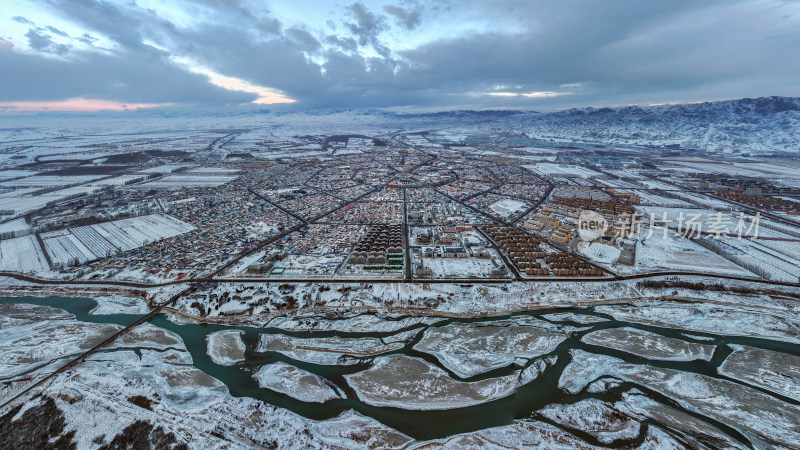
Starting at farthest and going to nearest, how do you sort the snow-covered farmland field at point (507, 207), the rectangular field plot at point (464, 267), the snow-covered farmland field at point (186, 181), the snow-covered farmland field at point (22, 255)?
the snow-covered farmland field at point (186, 181) → the snow-covered farmland field at point (507, 207) → the snow-covered farmland field at point (22, 255) → the rectangular field plot at point (464, 267)

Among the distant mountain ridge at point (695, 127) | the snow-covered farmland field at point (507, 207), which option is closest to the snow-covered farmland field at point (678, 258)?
the snow-covered farmland field at point (507, 207)

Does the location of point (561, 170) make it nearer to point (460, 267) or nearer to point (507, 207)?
point (507, 207)

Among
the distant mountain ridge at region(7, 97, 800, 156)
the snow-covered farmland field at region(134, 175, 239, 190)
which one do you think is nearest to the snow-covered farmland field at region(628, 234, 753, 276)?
the snow-covered farmland field at region(134, 175, 239, 190)

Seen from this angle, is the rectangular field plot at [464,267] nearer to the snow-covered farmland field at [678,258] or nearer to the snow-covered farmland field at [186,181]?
the snow-covered farmland field at [678,258]

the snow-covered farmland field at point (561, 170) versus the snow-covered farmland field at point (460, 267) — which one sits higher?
the snow-covered farmland field at point (561, 170)

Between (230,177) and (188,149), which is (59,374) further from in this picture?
(188,149)

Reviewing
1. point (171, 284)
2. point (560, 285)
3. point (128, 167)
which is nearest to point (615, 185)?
point (560, 285)

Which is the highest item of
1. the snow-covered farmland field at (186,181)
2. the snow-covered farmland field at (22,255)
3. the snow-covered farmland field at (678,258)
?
the snow-covered farmland field at (186,181)
